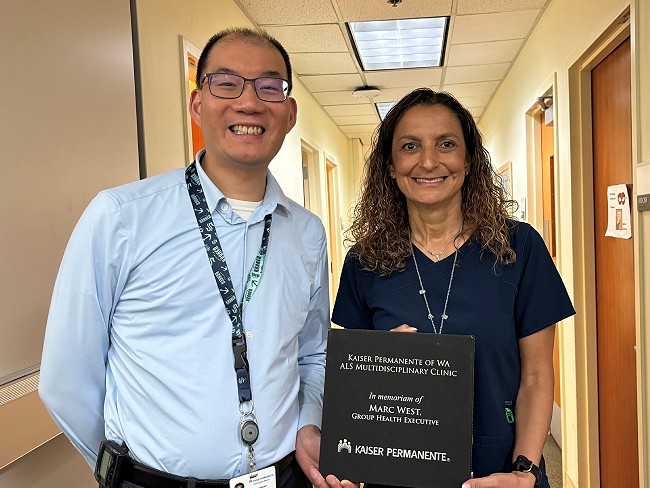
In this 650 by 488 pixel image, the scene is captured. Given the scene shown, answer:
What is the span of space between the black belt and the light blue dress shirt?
0.6 inches

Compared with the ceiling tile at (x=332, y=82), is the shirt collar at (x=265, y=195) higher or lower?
lower

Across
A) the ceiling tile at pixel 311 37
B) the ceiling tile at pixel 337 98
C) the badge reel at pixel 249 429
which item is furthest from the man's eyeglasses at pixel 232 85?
the ceiling tile at pixel 337 98

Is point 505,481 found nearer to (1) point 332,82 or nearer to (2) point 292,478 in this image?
(2) point 292,478

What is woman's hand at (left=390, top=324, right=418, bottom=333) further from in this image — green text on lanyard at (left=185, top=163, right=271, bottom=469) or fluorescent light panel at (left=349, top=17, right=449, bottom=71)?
fluorescent light panel at (left=349, top=17, right=449, bottom=71)

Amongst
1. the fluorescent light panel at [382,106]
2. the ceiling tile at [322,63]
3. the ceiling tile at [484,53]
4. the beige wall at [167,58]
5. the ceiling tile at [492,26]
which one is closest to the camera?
the beige wall at [167,58]

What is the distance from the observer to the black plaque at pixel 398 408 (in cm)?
115

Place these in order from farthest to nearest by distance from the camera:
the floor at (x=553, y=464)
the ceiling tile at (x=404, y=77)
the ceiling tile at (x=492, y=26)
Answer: the ceiling tile at (x=404, y=77) → the ceiling tile at (x=492, y=26) → the floor at (x=553, y=464)

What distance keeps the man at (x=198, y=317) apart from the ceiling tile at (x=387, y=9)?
2.26 m

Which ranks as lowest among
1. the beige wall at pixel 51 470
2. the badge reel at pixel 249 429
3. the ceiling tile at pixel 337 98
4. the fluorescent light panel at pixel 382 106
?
the beige wall at pixel 51 470

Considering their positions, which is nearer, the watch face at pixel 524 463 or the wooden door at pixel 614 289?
the watch face at pixel 524 463

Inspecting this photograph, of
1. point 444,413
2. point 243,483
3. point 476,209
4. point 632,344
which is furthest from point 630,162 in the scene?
point 243,483

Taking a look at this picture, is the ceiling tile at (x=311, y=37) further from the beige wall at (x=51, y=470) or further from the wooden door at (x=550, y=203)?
the beige wall at (x=51, y=470)

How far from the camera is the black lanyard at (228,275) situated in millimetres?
1160

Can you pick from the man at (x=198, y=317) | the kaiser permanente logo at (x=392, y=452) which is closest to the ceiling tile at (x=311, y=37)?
the man at (x=198, y=317)
